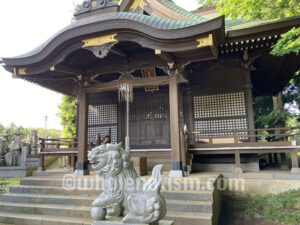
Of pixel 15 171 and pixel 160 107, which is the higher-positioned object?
pixel 160 107

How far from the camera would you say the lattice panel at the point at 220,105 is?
727cm

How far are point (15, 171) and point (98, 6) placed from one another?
24.0ft

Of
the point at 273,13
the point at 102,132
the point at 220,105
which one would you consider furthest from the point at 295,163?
the point at 102,132

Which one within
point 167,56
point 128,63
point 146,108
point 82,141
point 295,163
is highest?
point 128,63

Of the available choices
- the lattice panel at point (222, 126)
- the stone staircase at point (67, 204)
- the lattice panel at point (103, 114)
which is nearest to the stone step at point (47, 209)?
the stone staircase at point (67, 204)

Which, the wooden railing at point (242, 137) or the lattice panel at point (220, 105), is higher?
the lattice panel at point (220, 105)

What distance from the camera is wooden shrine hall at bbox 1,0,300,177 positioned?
17.7 ft

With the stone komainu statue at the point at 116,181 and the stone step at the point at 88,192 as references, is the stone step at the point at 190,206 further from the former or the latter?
the stone komainu statue at the point at 116,181

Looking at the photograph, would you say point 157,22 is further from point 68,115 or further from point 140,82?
point 68,115

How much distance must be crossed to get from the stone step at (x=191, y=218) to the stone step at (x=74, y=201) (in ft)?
0.40

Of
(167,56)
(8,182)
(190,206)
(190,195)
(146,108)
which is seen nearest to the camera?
(190,206)

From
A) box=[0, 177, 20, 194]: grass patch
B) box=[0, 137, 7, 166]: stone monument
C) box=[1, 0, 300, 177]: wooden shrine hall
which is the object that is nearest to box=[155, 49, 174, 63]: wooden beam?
box=[1, 0, 300, 177]: wooden shrine hall

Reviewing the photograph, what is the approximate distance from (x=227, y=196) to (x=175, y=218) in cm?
276

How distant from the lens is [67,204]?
15.2 ft
